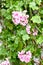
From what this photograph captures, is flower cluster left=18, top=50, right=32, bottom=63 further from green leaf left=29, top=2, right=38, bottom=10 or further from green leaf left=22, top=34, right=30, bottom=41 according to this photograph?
green leaf left=29, top=2, right=38, bottom=10

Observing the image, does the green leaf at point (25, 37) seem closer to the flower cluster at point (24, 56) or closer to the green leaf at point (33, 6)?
the flower cluster at point (24, 56)

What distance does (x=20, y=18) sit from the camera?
4.94 feet

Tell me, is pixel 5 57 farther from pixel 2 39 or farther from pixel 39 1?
pixel 39 1

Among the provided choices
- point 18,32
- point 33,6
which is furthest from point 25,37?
point 33,6

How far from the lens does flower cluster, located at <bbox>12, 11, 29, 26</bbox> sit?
150cm

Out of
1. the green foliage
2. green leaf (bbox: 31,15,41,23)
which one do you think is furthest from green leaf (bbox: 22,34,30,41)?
green leaf (bbox: 31,15,41,23)

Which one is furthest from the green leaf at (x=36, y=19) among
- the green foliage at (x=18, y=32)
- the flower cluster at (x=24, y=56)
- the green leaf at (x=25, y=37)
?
the flower cluster at (x=24, y=56)

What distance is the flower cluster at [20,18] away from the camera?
4.93 ft

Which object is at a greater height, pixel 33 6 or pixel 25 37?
pixel 33 6

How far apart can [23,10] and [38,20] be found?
0.14m

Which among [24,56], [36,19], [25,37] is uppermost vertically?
[36,19]

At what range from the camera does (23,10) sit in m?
1.55

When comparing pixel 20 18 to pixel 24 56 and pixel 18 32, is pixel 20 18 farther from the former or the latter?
pixel 24 56

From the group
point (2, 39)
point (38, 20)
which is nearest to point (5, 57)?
point (2, 39)
